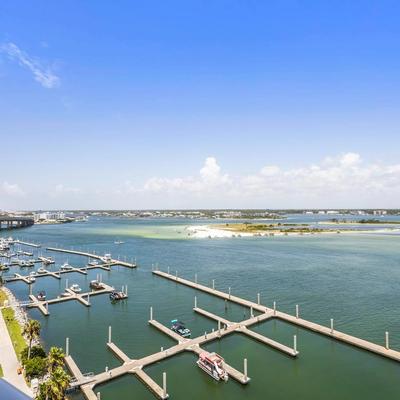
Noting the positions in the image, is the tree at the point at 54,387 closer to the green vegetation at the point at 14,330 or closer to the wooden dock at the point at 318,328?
the green vegetation at the point at 14,330

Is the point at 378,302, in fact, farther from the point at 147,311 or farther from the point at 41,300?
the point at 41,300

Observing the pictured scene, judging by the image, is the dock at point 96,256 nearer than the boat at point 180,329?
No

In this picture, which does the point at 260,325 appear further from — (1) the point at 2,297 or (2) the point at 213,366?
(1) the point at 2,297

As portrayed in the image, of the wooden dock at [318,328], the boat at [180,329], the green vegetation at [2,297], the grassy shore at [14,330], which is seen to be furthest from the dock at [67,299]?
the boat at [180,329]

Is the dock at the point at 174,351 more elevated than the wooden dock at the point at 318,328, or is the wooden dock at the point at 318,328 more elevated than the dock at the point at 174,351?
the wooden dock at the point at 318,328

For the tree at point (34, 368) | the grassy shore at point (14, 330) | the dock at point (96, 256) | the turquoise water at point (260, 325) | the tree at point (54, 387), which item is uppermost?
the tree at point (54, 387)

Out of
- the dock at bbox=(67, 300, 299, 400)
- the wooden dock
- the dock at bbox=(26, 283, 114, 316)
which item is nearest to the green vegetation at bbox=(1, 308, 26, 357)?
the dock at bbox=(26, 283, 114, 316)

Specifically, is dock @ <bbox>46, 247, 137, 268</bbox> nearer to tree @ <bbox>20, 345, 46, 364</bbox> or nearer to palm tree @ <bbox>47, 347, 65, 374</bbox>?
tree @ <bbox>20, 345, 46, 364</bbox>
